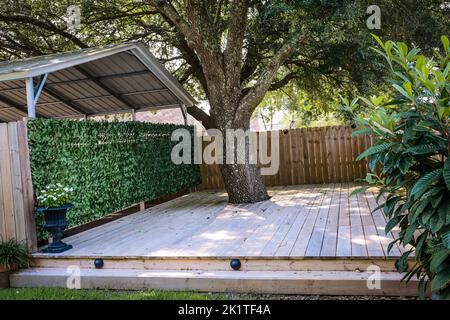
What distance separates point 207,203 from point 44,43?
6743mm

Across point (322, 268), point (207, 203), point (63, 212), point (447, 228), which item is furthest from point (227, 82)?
point (447, 228)

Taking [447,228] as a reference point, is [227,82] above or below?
above

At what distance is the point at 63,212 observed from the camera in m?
4.81

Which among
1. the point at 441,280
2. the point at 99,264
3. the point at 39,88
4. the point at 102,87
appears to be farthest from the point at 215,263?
the point at 102,87

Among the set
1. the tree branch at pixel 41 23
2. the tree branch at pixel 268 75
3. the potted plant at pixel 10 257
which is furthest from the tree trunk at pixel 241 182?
the tree branch at pixel 41 23

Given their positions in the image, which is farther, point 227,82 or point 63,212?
point 227,82

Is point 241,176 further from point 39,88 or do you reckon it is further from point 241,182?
point 39,88

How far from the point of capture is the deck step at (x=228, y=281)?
3551 millimetres

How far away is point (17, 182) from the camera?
15.5ft

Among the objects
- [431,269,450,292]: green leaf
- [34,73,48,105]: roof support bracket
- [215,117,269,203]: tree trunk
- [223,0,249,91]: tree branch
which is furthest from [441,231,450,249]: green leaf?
[223,0,249,91]: tree branch

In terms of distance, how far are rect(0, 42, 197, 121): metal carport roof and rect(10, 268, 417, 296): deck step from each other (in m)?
3.40

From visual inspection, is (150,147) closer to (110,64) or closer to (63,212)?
(110,64)

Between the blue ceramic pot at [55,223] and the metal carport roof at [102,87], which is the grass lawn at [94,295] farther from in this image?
the metal carport roof at [102,87]
